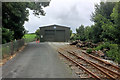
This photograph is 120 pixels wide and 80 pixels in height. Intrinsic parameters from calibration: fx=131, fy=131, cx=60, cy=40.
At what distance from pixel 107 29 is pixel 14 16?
45.6 feet

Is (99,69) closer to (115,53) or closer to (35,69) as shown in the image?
(35,69)

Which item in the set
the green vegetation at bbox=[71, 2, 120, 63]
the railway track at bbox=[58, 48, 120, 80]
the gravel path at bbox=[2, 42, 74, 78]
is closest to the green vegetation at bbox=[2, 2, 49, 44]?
the gravel path at bbox=[2, 42, 74, 78]

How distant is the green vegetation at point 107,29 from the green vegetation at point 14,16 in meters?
9.94

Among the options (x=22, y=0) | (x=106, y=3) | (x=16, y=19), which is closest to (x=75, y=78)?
(x=22, y=0)

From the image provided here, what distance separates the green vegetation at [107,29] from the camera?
9.91 m

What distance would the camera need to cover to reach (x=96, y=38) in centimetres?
2086

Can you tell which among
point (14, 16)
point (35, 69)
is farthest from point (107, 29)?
point (14, 16)

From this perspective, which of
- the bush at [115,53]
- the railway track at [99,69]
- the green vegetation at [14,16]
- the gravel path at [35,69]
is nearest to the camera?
the railway track at [99,69]

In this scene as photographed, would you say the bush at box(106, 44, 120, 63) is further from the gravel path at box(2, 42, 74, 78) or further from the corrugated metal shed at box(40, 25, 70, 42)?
the corrugated metal shed at box(40, 25, 70, 42)

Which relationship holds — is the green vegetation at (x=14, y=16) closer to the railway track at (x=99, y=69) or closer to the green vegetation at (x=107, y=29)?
the railway track at (x=99, y=69)

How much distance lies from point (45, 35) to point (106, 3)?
22.5 meters

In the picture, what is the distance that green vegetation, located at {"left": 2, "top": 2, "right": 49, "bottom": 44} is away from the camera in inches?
570

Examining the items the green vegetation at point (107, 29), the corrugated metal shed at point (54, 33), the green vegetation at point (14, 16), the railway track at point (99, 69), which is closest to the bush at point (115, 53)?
the green vegetation at point (107, 29)

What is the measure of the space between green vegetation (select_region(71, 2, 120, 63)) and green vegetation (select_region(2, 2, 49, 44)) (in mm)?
9942
